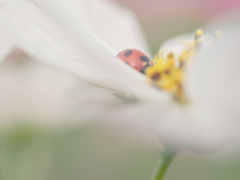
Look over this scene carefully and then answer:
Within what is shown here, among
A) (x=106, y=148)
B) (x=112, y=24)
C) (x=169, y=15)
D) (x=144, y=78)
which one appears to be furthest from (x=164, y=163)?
(x=169, y=15)

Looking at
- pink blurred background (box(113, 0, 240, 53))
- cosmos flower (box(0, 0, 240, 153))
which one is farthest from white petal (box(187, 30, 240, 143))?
pink blurred background (box(113, 0, 240, 53))

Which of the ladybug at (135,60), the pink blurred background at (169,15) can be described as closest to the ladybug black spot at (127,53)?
the ladybug at (135,60)

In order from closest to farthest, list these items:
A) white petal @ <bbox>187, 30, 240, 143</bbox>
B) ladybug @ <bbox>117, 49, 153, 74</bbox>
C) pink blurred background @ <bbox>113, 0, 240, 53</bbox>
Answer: white petal @ <bbox>187, 30, 240, 143</bbox> → ladybug @ <bbox>117, 49, 153, 74</bbox> → pink blurred background @ <bbox>113, 0, 240, 53</bbox>

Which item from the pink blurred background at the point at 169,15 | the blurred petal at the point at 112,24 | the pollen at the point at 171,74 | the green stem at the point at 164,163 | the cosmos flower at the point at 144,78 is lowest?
the green stem at the point at 164,163

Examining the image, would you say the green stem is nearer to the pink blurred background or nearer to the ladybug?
the ladybug

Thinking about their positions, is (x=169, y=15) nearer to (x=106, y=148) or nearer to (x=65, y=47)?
(x=106, y=148)

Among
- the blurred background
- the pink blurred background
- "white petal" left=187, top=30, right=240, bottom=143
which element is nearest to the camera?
"white petal" left=187, top=30, right=240, bottom=143

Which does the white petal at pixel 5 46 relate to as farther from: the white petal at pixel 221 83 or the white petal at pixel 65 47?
the white petal at pixel 221 83
